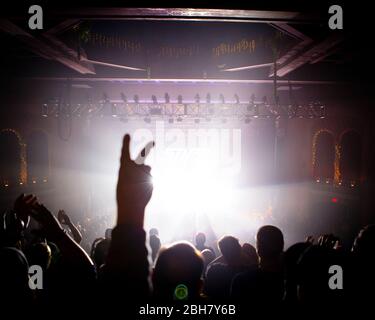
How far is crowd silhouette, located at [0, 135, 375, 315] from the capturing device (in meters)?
1.38

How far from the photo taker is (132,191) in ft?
4.62

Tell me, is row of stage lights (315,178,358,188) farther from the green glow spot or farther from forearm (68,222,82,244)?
the green glow spot

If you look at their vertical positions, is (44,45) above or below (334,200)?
above

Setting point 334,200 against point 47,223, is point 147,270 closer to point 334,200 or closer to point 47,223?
point 47,223

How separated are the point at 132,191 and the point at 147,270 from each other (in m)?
0.30

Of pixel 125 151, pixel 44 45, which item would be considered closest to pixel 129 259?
pixel 125 151

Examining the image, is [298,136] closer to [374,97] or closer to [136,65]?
[374,97]

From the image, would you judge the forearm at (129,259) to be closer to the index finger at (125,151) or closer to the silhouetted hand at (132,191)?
the silhouetted hand at (132,191)

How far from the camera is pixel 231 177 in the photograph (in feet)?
52.8

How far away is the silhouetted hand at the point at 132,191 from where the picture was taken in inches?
55.4

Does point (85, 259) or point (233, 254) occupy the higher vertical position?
point (85, 259)

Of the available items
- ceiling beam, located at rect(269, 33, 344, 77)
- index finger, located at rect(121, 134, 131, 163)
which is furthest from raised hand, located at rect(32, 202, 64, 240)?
ceiling beam, located at rect(269, 33, 344, 77)
